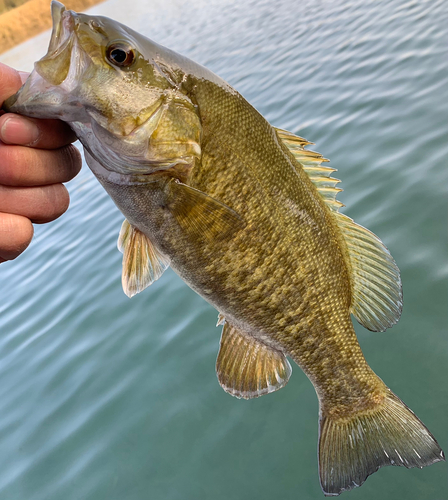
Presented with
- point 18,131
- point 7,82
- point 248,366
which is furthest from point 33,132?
point 248,366

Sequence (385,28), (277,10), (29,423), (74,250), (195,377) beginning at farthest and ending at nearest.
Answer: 1. (277,10)
2. (385,28)
3. (74,250)
4. (29,423)
5. (195,377)

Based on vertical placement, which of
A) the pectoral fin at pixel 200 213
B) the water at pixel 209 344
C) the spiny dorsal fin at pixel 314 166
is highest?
the pectoral fin at pixel 200 213

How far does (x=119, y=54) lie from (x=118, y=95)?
15cm

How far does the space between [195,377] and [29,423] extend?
1933mm

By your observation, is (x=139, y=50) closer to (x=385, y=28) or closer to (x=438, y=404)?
(x=438, y=404)

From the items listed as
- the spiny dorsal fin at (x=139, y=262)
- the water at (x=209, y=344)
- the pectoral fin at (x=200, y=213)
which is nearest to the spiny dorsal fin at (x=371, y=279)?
the pectoral fin at (x=200, y=213)

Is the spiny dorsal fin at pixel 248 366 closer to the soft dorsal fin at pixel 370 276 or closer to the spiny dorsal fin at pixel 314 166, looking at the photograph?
the soft dorsal fin at pixel 370 276

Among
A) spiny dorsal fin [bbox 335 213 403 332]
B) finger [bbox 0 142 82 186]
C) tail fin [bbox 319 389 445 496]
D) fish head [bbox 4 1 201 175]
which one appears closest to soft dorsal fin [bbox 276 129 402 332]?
spiny dorsal fin [bbox 335 213 403 332]

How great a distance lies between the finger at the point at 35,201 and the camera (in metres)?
1.67

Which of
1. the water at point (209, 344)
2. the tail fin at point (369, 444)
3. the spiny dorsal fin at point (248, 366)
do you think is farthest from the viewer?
the water at point (209, 344)

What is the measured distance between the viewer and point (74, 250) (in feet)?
26.7

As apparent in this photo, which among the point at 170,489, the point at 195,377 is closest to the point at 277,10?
the point at 195,377

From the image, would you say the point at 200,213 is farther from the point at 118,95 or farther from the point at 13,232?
the point at 13,232

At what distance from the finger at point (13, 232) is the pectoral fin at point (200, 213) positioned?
0.52 metres
